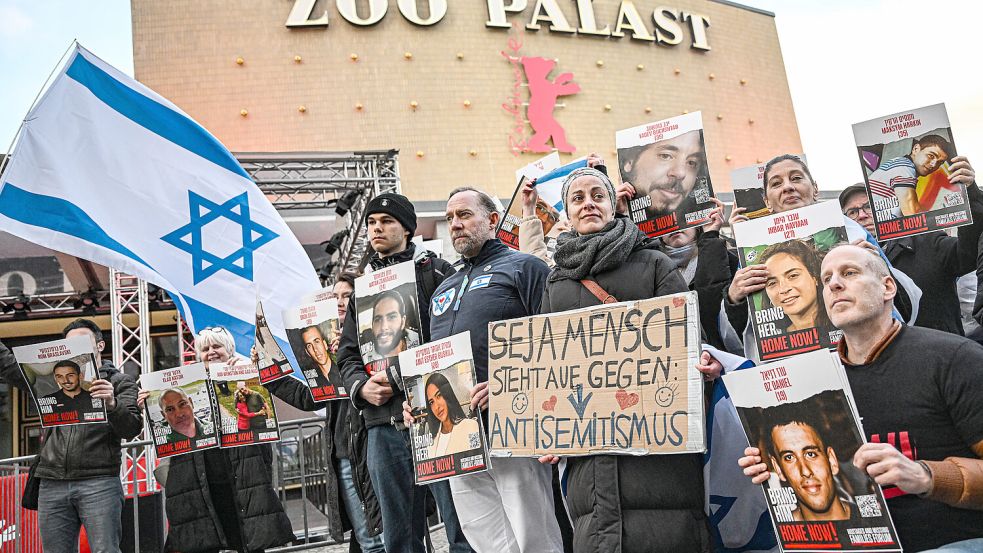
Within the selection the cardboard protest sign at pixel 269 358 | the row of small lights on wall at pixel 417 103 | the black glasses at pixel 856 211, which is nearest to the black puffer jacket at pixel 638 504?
the black glasses at pixel 856 211

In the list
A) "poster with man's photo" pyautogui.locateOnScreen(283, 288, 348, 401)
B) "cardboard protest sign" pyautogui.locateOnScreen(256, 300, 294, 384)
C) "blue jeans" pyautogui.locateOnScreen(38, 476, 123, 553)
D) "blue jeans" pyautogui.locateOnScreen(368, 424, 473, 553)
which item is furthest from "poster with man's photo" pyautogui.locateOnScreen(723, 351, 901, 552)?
"blue jeans" pyautogui.locateOnScreen(38, 476, 123, 553)

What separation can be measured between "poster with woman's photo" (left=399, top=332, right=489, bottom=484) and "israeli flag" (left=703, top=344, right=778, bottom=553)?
807 millimetres

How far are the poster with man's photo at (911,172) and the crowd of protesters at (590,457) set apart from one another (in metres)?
0.08

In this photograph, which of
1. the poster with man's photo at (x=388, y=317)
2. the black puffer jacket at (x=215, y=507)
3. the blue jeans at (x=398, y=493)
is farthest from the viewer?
the black puffer jacket at (x=215, y=507)

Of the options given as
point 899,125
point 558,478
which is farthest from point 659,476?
point 899,125

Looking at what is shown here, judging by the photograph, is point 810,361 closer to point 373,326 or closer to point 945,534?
point 945,534

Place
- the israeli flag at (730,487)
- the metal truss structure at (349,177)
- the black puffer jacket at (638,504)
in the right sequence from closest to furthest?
the black puffer jacket at (638,504) < the israeli flag at (730,487) < the metal truss structure at (349,177)

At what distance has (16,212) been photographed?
542 cm

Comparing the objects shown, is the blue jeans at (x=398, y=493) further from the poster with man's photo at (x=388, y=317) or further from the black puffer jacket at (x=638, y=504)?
the black puffer jacket at (x=638, y=504)

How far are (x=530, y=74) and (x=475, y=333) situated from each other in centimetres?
1390

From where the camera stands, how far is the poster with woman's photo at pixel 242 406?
15.9 ft

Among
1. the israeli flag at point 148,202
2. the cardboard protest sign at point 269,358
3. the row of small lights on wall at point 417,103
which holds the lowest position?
the cardboard protest sign at point 269,358

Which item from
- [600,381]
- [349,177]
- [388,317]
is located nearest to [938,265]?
[600,381]

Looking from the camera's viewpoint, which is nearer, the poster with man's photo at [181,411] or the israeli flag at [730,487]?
the israeli flag at [730,487]
